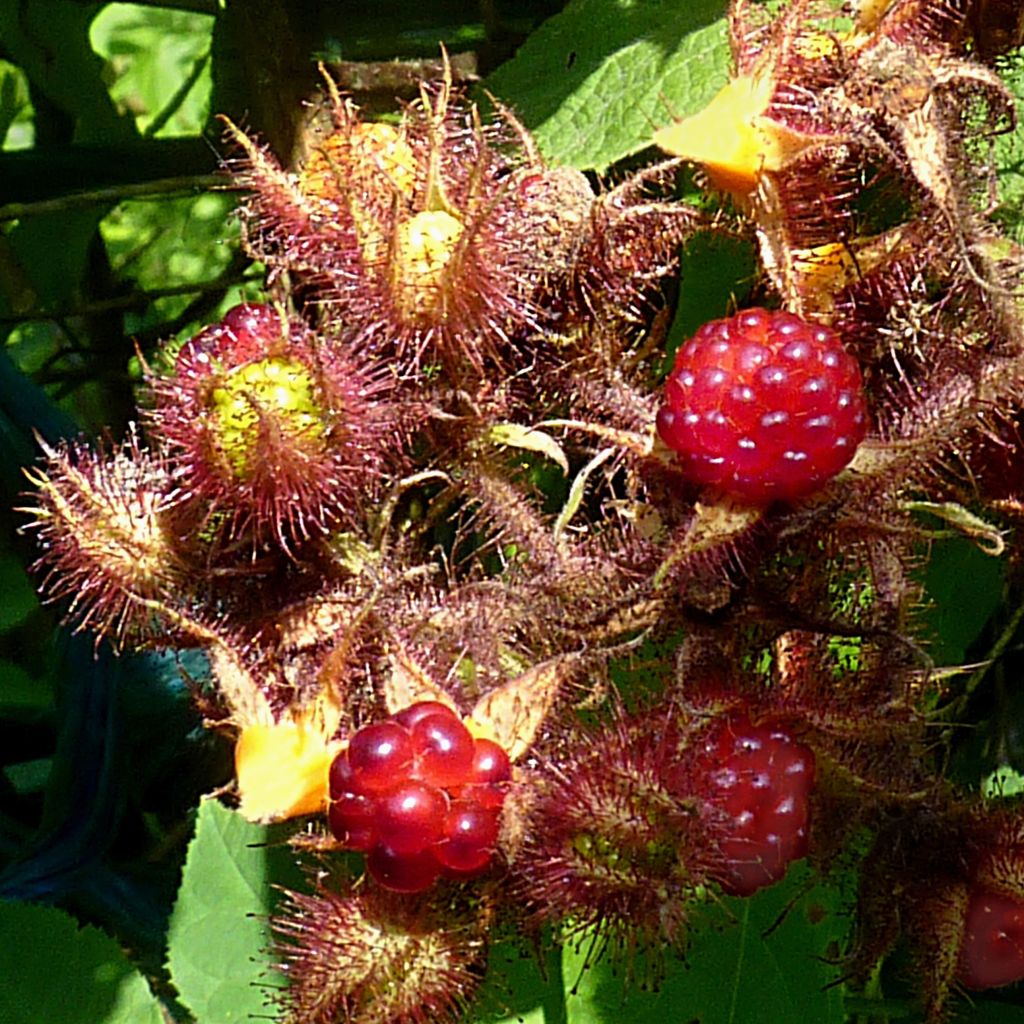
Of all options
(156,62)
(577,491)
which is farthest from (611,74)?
(156,62)

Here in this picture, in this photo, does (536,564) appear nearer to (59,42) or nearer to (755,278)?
(755,278)

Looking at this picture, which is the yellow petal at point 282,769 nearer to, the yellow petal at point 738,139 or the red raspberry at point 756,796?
the red raspberry at point 756,796

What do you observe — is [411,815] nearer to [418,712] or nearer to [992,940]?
[418,712]

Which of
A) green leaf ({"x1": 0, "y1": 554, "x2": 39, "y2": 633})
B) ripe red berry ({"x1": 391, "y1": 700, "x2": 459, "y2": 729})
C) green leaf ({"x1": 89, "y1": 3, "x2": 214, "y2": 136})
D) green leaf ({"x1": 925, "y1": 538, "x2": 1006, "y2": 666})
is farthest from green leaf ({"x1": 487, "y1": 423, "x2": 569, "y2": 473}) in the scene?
green leaf ({"x1": 89, "y1": 3, "x2": 214, "y2": 136})

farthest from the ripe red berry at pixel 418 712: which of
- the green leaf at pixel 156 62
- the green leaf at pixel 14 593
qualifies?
the green leaf at pixel 156 62

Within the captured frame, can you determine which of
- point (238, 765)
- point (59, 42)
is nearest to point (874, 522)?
point (238, 765)

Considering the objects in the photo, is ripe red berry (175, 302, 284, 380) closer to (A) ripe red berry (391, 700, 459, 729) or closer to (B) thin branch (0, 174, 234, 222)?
(A) ripe red berry (391, 700, 459, 729)
